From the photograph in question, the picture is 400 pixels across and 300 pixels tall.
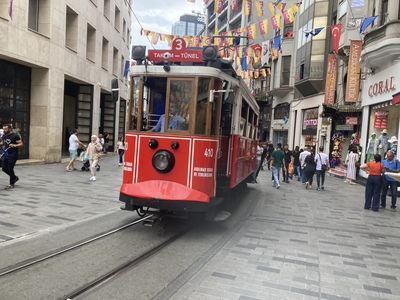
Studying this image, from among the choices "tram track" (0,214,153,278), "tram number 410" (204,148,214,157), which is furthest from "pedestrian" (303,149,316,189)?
"tram track" (0,214,153,278)

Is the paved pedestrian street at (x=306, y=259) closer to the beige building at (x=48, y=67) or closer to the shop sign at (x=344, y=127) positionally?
the beige building at (x=48, y=67)

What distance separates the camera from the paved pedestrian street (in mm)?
4191

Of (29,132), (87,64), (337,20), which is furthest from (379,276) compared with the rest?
(337,20)

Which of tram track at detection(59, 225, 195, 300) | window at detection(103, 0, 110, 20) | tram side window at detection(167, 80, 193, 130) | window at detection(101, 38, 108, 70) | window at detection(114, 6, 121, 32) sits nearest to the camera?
tram track at detection(59, 225, 195, 300)

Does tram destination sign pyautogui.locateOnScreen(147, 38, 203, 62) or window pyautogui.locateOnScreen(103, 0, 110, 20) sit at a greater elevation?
window pyautogui.locateOnScreen(103, 0, 110, 20)

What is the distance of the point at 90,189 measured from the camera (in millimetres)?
10844

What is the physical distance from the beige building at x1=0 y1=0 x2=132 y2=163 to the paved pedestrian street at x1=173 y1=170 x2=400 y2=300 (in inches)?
469

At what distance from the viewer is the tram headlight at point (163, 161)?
6.25 metres

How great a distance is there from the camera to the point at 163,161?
6293 mm

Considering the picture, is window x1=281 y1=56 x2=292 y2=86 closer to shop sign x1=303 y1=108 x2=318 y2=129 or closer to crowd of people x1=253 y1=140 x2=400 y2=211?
shop sign x1=303 y1=108 x2=318 y2=129

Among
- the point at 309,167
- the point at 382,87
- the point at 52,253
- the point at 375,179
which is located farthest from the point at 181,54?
the point at 382,87

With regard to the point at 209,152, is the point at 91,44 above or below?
above

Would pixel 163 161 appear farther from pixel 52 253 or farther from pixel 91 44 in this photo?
pixel 91 44

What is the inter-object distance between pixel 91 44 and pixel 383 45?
52.8 feet
